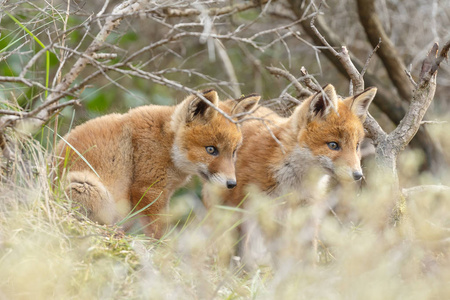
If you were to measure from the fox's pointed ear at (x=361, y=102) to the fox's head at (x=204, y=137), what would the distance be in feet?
3.24

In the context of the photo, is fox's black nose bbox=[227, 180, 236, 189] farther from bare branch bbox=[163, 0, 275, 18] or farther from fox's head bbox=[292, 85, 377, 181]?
bare branch bbox=[163, 0, 275, 18]

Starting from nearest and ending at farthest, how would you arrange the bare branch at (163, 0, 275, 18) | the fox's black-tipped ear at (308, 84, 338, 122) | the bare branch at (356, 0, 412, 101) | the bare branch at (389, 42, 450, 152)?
the bare branch at (389, 42, 450, 152) → the fox's black-tipped ear at (308, 84, 338, 122) → the bare branch at (163, 0, 275, 18) → the bare branch at (356, 0, 412, 101)

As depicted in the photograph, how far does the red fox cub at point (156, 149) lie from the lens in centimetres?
509

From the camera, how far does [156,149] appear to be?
534 centimetres

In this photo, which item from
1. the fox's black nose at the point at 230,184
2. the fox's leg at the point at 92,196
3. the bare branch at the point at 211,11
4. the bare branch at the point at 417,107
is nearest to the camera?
the fox's leg at the point at 92,196

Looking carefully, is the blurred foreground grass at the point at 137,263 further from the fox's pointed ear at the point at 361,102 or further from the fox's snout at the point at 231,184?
the fox's pointed ear at the point at 361,102

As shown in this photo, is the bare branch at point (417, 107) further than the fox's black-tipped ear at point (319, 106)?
No

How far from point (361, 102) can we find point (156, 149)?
2183 mm

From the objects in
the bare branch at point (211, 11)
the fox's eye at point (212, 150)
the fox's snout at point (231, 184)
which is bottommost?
the fox's snout at point (231, 184)

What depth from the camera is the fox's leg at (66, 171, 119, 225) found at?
15.2ft

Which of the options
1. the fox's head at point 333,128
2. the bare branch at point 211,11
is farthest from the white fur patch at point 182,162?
the bare branch at point 211,11

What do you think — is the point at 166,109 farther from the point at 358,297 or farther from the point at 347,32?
the point at 347,32

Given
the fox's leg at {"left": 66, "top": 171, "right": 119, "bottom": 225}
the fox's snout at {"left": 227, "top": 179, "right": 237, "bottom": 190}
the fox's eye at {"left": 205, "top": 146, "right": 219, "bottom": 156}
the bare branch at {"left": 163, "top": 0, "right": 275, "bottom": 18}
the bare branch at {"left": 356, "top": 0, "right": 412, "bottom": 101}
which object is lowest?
the bare branch at {"left": 356, "top": 0, "right": 412, "bottom": 101}

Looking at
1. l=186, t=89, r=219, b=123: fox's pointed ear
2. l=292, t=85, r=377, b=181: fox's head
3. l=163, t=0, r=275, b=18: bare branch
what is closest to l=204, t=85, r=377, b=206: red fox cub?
l=292, t=85, r=377, b=181: fox's head
